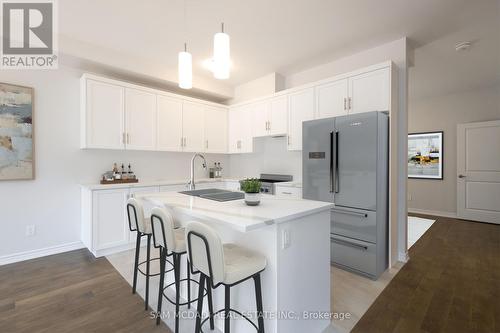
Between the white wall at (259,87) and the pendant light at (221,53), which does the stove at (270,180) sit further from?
the pendant light at (221,53)

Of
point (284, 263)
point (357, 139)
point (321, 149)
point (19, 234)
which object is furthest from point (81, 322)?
point (357, 139)

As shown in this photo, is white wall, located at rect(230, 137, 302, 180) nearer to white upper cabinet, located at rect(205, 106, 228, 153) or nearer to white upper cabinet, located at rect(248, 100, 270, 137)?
white upper cabinet, located at rect(248, 100, 270, 137)

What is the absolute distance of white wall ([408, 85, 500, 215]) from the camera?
5061mm

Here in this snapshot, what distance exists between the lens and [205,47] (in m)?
3.33

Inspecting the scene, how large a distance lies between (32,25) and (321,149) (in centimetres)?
370

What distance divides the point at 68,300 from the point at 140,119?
248 centimetres

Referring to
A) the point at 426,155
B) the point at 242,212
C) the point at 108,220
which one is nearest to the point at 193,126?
the point at 108,220

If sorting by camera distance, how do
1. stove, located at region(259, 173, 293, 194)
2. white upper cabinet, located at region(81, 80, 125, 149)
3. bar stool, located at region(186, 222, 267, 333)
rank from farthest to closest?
1. stove, located at region(259, 173, 293, 194)
2. white upper cabinet, located at region(81, 80, 125, 149)
3. bar stool, located at region(186, 222, 267, 333)

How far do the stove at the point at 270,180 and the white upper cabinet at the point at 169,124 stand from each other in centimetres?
161

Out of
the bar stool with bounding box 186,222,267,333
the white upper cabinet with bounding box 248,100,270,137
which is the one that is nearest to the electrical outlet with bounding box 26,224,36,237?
the bar stool with bounding box 186,222,267,333

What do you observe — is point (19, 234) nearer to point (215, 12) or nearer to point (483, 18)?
point (215, 12)

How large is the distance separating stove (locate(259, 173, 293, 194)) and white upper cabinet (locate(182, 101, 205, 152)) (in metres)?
1.31

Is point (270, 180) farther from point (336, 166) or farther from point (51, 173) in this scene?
point (51, 173)

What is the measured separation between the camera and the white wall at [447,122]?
5.06 metres
